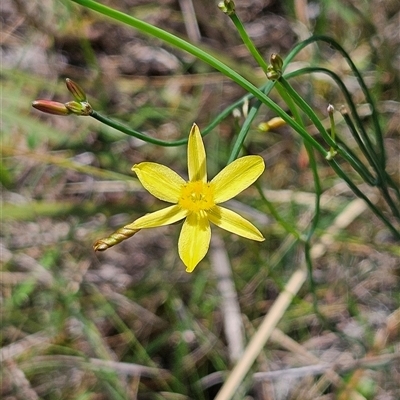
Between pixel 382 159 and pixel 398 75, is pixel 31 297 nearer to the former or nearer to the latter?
pixel 382 159

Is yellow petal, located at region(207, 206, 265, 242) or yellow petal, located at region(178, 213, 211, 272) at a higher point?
yellow petal, located at region(207, 206, 265, 242)

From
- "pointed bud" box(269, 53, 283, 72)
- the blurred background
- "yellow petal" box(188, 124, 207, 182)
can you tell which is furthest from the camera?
the blurred background

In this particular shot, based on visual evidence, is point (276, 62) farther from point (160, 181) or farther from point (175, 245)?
point (175, 245)

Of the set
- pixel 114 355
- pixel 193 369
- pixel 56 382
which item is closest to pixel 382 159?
pixel 193 369

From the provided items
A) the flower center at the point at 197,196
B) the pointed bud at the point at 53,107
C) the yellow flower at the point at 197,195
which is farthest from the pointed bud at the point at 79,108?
the flower center at the point at 197,196

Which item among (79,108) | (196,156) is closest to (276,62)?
(196,156)

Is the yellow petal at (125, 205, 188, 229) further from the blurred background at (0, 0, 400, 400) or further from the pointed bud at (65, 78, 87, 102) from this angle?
the blurred background at (0, 0, 400, 400)

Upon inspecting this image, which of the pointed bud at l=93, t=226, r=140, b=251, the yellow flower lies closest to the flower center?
the yellow flower
